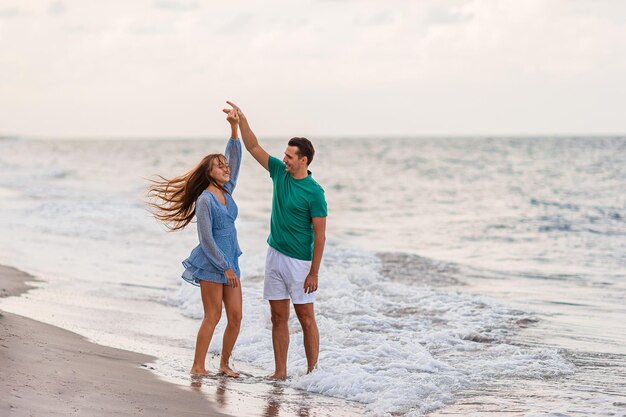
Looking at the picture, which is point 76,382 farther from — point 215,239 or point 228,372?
point 215,239

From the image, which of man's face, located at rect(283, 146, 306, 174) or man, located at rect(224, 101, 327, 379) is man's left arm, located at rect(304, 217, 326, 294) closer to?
man, located at rect(224, 101, 327, 379)

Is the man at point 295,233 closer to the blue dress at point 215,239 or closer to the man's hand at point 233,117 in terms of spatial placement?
the man's hand at point 233,117

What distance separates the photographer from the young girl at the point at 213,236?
642 centimetres

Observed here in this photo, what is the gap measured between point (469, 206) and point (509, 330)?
1787 cm

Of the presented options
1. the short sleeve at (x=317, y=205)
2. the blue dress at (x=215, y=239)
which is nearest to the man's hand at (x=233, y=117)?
the blue dress at (x=215, y=239)

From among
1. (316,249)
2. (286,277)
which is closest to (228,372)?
(286,277)

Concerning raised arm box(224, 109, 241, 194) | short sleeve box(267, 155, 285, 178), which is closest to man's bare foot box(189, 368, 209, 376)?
raised arm box(224, 109, 241, 194)

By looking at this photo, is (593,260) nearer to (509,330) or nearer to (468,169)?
(509,330)

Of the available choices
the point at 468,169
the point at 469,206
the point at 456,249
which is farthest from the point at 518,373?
the point at 468,169

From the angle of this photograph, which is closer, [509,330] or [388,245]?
[509,330]

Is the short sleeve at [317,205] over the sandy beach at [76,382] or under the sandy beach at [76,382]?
over

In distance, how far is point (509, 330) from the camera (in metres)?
9.06

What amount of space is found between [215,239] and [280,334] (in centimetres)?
93

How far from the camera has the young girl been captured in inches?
253
